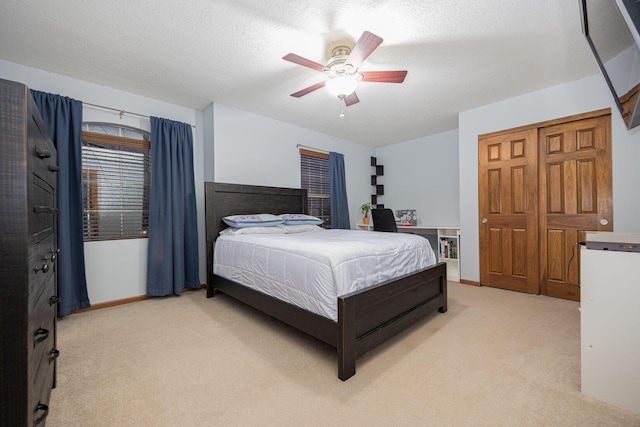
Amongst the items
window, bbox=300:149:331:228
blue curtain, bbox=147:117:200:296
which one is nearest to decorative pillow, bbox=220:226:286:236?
blue curtain, bbox=147:117:200:296

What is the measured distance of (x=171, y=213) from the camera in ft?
11.0

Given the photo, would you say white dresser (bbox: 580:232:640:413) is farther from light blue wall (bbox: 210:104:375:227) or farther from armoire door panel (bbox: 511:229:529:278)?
light blue wall (bbox: 210:104:375:227)

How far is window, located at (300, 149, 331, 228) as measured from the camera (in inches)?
185

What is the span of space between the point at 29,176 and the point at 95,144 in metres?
2.69

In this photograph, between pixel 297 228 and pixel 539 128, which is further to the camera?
pixel 297 228

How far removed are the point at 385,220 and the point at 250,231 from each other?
84.6 inches

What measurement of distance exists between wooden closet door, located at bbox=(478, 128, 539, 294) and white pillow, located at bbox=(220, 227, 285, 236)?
283 cm

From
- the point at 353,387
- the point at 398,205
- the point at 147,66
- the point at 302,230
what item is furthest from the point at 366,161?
the point at 353,387

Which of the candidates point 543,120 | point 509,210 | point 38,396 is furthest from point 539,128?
point 38,396

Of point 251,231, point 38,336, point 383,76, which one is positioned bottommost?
point 38,336

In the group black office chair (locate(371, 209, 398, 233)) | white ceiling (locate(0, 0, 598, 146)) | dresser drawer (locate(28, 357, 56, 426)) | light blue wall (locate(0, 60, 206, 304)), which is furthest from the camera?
black office chair (locate(371, 209, 398, 233))

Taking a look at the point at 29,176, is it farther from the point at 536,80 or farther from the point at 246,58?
the point at 536,80

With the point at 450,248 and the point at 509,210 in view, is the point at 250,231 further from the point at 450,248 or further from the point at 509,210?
the point at 509,210

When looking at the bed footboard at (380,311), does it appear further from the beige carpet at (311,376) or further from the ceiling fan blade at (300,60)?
the ceiling fan blade at (300,60)
